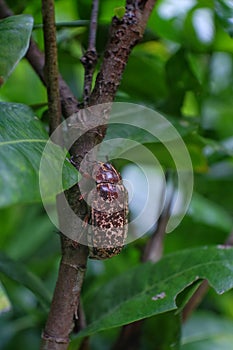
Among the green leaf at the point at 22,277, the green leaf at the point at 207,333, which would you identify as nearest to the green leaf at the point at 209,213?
the green leaf at the point at 207,333

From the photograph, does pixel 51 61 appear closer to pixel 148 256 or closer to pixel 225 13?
pixel 225 13

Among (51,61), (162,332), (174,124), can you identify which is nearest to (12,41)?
(51,61)

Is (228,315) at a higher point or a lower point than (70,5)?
lower

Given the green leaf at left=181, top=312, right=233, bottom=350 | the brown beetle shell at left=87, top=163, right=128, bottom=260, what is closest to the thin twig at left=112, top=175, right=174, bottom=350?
the green leaf at left=181, top=312, right=233, bottom=350

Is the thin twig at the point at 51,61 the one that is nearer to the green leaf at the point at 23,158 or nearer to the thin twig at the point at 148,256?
the green leaf at the point at 23,158

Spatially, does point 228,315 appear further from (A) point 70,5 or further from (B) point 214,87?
(A) point 70,5

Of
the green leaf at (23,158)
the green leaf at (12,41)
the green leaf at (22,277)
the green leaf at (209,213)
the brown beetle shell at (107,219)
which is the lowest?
the green leaf at (209,213)

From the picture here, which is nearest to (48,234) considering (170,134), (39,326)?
(39,326)
